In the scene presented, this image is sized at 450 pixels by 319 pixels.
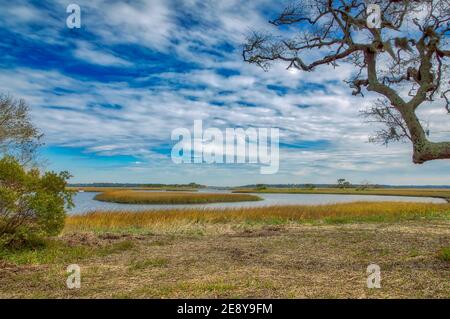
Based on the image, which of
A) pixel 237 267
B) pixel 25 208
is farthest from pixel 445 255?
pixel 25 208

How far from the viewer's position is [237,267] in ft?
25.7

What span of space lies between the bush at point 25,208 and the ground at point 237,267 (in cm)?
59

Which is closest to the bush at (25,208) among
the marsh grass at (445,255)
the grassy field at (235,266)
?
the grassy field at (235,266)

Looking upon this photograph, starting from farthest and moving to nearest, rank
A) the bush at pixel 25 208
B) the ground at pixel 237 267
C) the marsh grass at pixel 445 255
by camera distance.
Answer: the bush at pixel 25 208, the marsh grass at pixel 445 255, the ground at pixel 237 267

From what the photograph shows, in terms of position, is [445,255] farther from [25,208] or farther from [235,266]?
[25,208]

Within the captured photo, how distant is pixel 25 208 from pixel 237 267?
564 cm

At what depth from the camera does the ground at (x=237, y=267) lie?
6098 mm

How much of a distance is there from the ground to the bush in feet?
1.93

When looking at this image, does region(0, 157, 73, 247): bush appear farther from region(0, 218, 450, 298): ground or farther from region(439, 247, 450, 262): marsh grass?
region(439, 247, 450, 262): marsh grass

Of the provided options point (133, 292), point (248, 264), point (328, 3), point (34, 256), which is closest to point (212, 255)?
point (248, 264)

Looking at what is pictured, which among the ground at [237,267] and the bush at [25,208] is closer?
the ground at [237,267]

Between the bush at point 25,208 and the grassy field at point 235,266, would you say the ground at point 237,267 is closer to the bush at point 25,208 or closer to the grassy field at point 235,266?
the grassy field at point 235,266

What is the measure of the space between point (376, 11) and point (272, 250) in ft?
23.1

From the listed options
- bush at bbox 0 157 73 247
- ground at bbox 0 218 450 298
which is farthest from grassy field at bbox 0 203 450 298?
bush at bbox 0 157 73 247
